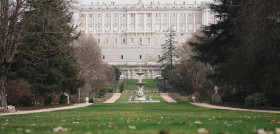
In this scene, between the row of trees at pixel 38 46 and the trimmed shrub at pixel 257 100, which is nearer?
the row of trees at pixel 38 46

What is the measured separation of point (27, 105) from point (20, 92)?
3254 millimetres

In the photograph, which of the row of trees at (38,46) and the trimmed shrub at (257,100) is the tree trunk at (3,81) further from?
the trimmed shrub at (257,100)

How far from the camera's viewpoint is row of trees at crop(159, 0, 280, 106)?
16737 millimetres

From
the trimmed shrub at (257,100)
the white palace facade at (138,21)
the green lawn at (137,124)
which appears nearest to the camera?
the green lawn at (137,124)

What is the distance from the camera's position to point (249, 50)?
771 inches

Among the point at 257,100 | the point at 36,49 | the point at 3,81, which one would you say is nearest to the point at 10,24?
the point at 3,81

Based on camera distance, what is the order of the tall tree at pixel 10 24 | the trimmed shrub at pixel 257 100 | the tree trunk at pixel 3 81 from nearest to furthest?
the tall tree at pixel 10 24, the tree trunk at pixel 3 81, the trimmed shrub at pixel 257 100

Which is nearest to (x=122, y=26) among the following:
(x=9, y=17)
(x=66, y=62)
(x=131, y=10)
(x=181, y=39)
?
(x=131, y=10)

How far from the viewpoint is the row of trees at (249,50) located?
1674 centimetres

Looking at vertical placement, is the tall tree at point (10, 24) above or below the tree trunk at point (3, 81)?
above

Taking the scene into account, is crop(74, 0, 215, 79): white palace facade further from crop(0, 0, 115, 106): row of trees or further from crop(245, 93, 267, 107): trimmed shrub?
crop(245, 93, 267, 107): trimmed shrub

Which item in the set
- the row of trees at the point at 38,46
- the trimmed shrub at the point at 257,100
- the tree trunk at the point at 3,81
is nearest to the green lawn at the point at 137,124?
the row of trees at the point at 38,46

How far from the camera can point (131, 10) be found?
109125 millimetres

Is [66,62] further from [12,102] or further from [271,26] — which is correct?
[271,26]
